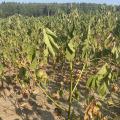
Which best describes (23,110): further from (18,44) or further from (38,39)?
(38,39)

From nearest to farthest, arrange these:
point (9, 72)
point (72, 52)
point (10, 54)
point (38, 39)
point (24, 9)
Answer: point (72, 52) < point (9, 72) < point (10, 54) < point (38, 39) < point (24, 9)

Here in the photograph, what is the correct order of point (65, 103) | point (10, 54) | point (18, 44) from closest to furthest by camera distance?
point (65, 103), point (10, 54), point (18, 44)

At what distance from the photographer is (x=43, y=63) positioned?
7316 mm

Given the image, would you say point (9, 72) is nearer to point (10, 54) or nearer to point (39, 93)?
point (10, 54)

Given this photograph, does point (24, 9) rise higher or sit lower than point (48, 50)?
lower

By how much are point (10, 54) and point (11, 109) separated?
2.82 metres

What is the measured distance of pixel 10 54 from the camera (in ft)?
24.9

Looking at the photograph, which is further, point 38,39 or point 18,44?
point 38,39

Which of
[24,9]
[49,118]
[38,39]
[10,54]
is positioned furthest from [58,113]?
[24,9]

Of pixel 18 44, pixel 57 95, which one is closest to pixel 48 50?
pixel 57 95

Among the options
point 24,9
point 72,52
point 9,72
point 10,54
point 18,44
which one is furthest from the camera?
point 24,9

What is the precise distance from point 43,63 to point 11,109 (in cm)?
250

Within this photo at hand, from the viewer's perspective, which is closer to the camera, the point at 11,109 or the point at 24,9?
the point at 11,109

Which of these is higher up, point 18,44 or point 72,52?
point 72,52
